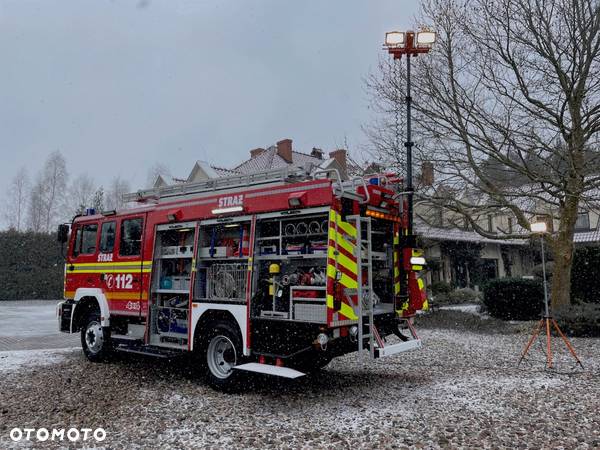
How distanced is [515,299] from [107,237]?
12.1m

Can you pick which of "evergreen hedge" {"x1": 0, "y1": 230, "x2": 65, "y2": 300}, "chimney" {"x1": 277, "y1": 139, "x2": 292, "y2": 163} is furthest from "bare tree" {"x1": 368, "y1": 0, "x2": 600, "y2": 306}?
"evergreen hedge" {"x1": 0, "y1": 230, "x2": 65, "y2": 300}

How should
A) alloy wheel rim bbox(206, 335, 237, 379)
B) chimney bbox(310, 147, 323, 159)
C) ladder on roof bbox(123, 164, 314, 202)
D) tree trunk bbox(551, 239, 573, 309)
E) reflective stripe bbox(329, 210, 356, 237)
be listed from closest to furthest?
reflective stripe bbox(329, 210, 356, 237)
ladder on roof bbox(123, 164, 314, 202)
alloy wheel rim bbox(206, 335, 237, 379)
tree trunk bbox(551, 239, 573, 309)
chimney bbox(310, 147, 323, 159)

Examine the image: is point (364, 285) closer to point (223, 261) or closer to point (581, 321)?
point (223, 261)

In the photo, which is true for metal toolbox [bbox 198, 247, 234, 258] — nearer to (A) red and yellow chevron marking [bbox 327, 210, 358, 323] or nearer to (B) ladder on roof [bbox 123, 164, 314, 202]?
(B) ladder on roof [bbox 123, 164, 314, 202]

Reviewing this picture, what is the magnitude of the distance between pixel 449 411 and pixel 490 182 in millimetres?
8297

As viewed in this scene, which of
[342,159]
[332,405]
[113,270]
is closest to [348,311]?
[332,405]

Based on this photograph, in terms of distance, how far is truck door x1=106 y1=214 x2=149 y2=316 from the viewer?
8.12 meters

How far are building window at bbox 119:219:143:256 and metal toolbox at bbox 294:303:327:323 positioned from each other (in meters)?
3.44

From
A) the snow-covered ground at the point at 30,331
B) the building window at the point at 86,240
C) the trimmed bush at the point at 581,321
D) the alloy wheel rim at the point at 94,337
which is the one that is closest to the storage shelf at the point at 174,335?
the alloy wheel rim at the point at 94,337

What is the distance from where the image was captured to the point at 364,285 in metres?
6.44

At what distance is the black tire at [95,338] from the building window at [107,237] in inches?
46.5

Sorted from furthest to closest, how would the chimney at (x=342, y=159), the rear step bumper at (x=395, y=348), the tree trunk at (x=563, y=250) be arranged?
the chimney at (x=342, y=159) < the tree trunk at (x=563, y=250) < the rear step bumper at (x=395, y=348)

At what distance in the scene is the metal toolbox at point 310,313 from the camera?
5.84 metres

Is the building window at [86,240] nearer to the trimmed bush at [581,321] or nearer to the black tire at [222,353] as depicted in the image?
the black tire at [222,353]
